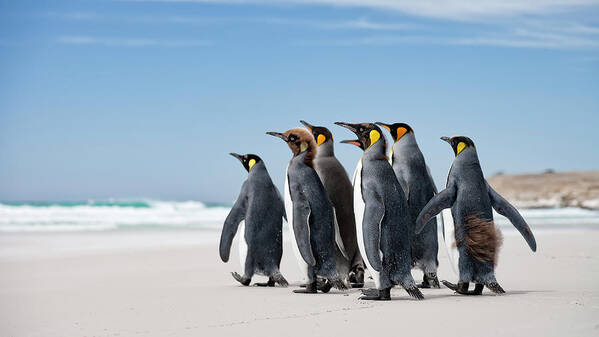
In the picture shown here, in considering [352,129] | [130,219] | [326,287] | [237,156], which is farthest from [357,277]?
[130,219]

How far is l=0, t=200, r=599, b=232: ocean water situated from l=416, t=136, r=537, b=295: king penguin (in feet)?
44.9

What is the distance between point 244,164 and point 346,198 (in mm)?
1274

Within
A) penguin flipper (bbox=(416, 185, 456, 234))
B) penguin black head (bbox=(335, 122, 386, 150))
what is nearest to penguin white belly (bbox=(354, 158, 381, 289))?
penguin black head (bbox=(335, 122, 386, 150))

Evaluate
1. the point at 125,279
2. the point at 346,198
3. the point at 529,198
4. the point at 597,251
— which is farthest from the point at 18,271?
the point at 529,198

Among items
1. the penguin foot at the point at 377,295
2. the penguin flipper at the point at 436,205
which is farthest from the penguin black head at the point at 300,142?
the penguin foot at the point at 377,295

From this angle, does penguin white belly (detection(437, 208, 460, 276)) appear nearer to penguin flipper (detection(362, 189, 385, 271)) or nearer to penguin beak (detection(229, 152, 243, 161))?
penguin flipper (detection(362, 189, 385, 271))

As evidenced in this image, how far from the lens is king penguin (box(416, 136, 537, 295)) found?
21.0 feet

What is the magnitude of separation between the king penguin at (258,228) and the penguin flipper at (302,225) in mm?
930

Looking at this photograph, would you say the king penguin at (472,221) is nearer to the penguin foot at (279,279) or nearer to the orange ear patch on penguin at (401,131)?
the orange ear patch on penguin at (401,131)

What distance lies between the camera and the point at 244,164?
8344mm

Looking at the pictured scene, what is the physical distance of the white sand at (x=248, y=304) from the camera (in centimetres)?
497

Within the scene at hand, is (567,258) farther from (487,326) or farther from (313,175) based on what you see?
(487,326)

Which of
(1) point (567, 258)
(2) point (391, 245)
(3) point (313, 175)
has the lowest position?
(1) point (567, 258)

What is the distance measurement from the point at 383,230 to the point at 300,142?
1.58 metres
